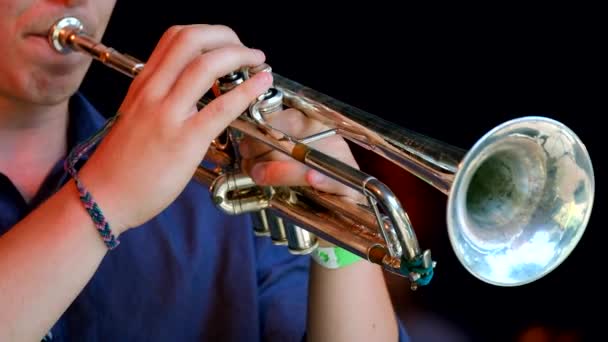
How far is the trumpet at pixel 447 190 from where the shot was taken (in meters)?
1.04

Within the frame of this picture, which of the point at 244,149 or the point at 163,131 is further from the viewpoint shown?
the point at 244,149

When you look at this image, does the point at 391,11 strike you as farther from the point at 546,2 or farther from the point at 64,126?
the point at 64,126

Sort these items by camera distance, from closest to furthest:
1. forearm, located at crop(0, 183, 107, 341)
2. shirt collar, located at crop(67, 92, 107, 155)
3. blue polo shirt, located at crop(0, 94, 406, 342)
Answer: forearm, located at crop(0, 183, 107, 341)
blue polo shirt, located at crop(0, 94, 406, 342)
shirt collar, located at crop(67, 92, 107, 155)

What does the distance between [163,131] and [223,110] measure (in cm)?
7

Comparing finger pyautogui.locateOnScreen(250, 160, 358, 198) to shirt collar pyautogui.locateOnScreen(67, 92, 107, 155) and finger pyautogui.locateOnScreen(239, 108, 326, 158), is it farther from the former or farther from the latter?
shirt collar pyautogui.locateOnScreen(67, 92, 107, 155)

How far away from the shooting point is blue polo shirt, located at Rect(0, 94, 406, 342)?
54.4 inches

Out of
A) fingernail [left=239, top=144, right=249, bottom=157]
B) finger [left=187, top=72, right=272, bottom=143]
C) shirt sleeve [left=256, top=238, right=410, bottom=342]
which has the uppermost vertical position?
finger [left=187, top=72, right=272, bottom=143]

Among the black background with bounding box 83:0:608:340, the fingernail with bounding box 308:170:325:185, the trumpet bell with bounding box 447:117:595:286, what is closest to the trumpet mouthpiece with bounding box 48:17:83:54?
the fingernail with bounding box 308:170:325:185

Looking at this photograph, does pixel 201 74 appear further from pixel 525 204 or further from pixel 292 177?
pixel 525 204

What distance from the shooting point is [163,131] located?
103 cm

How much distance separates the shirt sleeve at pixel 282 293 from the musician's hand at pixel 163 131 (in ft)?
1.51

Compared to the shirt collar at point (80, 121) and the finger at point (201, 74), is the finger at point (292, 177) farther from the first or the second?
the shirt collar at point (80, 121)

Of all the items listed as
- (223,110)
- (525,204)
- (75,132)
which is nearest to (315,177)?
(223,110)

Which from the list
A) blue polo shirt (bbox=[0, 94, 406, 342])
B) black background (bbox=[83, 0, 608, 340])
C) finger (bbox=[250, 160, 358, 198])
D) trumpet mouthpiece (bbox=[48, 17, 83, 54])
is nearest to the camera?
finger (bbox=[250, 160, 358, 198])
